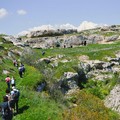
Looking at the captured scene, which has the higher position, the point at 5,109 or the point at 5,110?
the point at 5,109

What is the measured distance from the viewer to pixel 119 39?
139125mm

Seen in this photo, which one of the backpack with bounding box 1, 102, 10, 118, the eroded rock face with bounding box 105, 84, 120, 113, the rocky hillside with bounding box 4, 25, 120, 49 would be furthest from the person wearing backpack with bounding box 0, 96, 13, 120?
the rocky hillside with bounding box 4, 25, 120, 49

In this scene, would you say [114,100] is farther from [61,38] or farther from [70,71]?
[61,38]

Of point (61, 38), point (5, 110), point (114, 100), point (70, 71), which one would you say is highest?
point (5, 110)

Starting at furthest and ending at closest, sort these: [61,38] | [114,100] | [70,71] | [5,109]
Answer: [61,38]
[70,71]
[114,100]
[5,109]

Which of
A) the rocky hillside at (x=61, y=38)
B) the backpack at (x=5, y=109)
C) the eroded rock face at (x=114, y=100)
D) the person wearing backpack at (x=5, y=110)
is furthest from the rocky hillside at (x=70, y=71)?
the rocky hillside at (x=61, y=38)

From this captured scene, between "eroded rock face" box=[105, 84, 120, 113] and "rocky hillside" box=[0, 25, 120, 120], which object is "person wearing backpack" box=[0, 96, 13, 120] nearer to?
"rocky hillside" box=[0, 25, 120, 120]

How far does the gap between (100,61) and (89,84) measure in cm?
1518

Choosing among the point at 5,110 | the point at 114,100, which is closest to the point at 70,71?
the point at 114,100

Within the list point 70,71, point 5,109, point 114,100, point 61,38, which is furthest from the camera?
point 61,38

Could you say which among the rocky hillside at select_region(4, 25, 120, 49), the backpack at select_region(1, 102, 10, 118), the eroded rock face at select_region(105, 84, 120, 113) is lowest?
the eroded rock face at select_region(105, 84, 120, 113)

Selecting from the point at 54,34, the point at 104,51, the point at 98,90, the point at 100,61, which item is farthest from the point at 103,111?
the point at 54,34

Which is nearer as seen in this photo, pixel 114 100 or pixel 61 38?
pixel 114 100

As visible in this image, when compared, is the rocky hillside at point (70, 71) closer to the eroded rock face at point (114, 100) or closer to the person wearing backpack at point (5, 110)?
the eroded rock face at point (114, 100)
